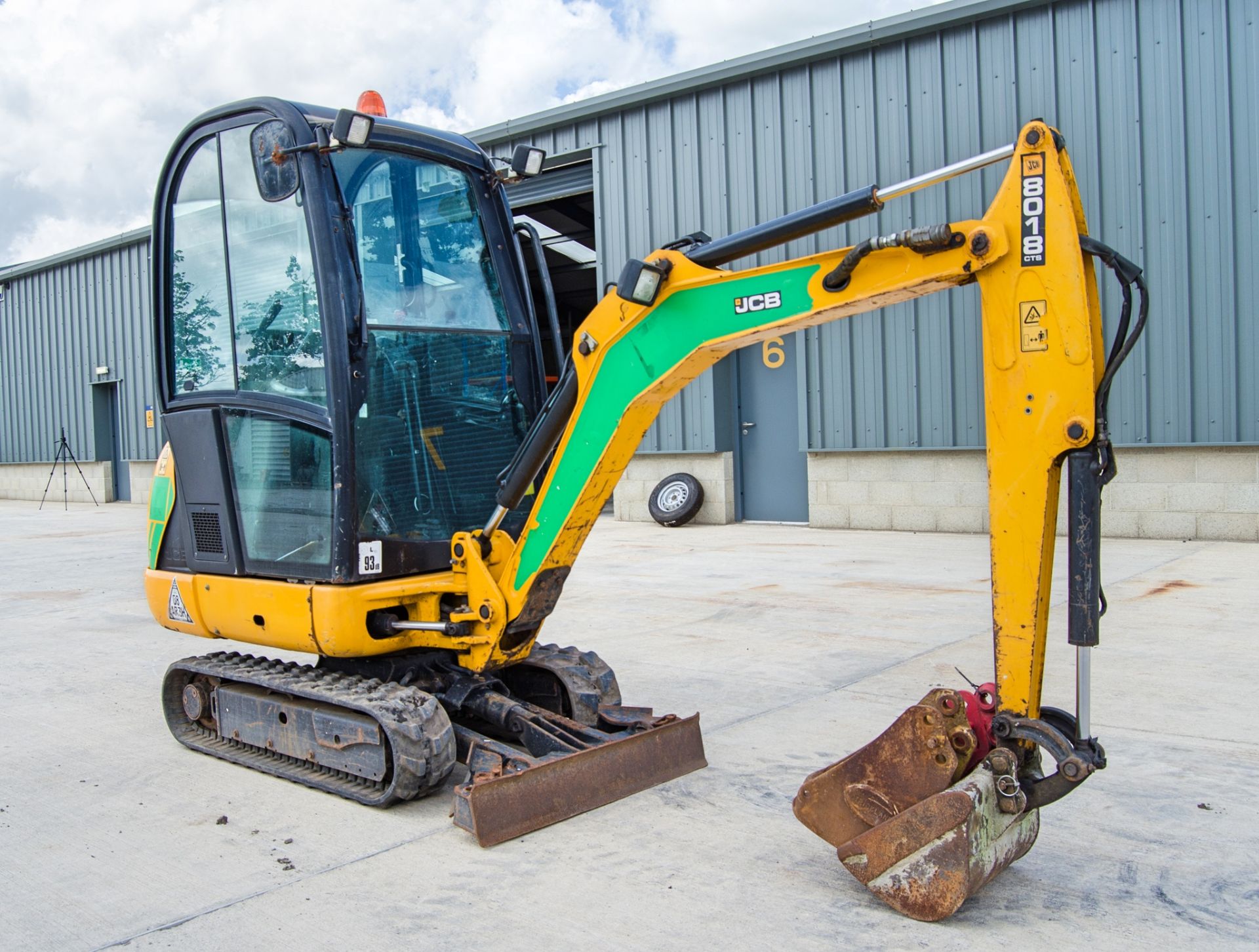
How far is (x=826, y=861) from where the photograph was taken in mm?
3734

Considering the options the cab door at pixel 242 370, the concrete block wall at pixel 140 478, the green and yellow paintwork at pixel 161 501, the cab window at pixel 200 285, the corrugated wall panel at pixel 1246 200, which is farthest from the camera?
the concrete block wall at pixel 140 478

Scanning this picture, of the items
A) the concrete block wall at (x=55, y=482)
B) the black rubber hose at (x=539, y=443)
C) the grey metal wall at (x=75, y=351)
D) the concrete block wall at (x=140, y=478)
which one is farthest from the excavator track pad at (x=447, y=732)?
the concrete block wall at (x=55, y=482)

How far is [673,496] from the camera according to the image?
16.0 metres

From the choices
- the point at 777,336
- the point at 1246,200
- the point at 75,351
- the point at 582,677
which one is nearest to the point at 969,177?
the point at 1246,200

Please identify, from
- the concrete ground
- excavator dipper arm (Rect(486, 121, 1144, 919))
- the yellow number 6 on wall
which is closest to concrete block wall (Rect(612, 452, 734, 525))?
the yellow number 6 on wall

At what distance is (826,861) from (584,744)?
1.12 m

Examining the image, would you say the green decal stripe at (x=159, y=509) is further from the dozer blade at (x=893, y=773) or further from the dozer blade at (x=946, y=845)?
the dozer blade at (x=946, y=845)

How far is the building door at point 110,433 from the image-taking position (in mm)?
26484

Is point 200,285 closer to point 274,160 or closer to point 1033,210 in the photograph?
point 274,160

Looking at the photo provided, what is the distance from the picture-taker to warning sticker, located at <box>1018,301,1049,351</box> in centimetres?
325

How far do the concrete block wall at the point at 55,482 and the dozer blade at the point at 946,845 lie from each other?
2651 centimetres

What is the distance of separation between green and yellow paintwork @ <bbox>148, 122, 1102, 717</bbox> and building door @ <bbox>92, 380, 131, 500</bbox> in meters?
23.6

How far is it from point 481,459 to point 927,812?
2.50 m

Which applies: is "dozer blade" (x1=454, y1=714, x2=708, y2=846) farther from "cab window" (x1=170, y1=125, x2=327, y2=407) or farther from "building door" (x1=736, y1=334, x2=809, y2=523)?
"building door" (x1=736, y1=334, x2=809, y2=523)
